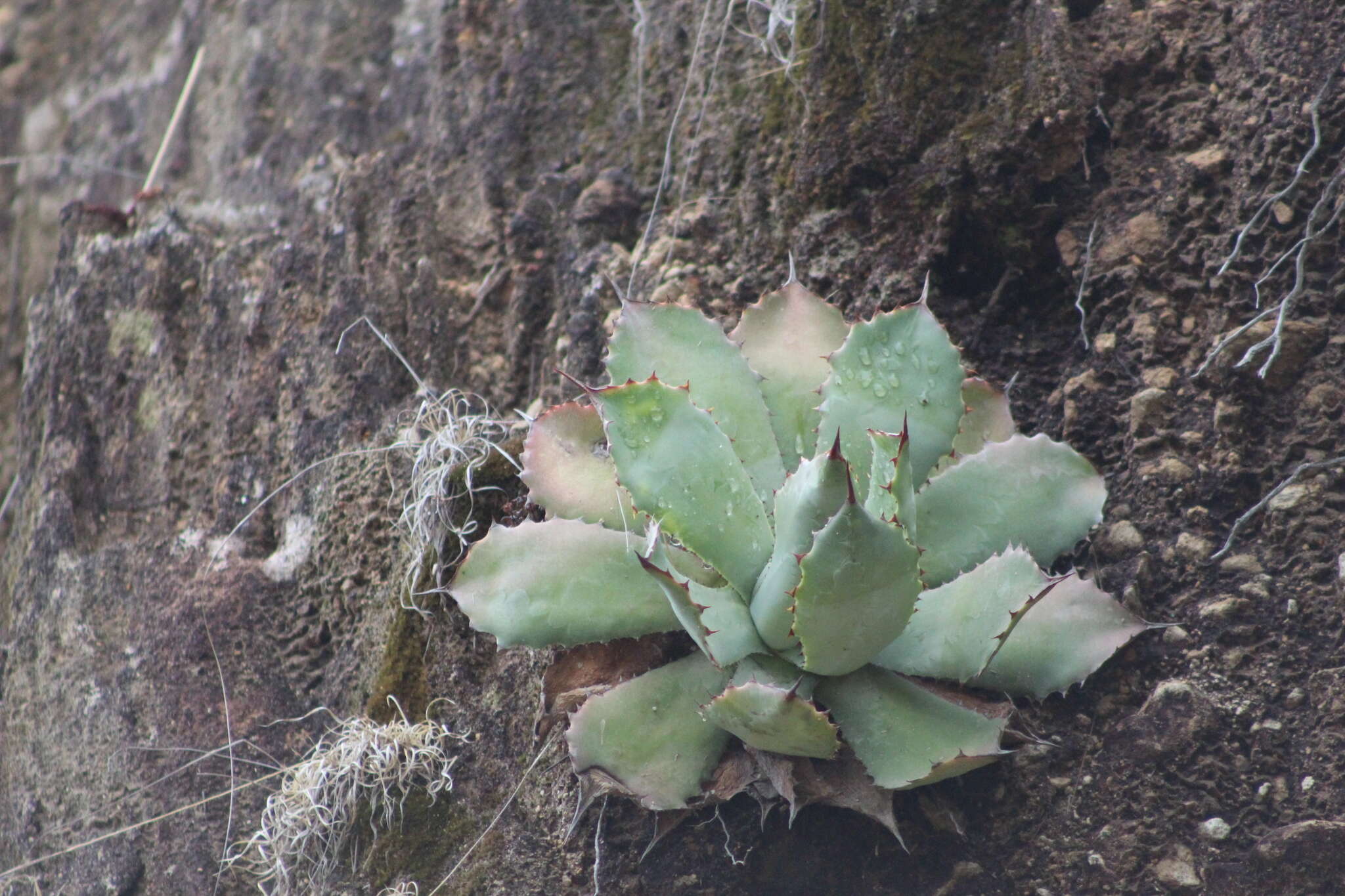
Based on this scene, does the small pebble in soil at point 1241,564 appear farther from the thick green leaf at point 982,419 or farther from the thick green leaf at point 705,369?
the thick green leaf at point 705,369

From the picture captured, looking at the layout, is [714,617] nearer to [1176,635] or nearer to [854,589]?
[854,589]

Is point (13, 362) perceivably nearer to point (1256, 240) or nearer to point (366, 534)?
point (366, 534)

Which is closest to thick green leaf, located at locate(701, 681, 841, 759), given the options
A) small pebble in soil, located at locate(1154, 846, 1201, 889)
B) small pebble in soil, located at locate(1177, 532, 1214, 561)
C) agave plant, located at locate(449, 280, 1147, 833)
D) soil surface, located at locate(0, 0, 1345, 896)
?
agave plant, located at locate(449, 280, 1147, 833)

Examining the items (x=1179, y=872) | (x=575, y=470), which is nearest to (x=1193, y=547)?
(x=1179, y=872)

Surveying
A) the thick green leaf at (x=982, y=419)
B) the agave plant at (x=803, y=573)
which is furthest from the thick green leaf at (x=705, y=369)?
the thick green leaf at (x=982, y=419)

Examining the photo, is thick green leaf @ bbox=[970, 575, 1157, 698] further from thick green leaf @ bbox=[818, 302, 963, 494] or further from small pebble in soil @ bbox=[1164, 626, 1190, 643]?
thick green leaf @ bbox=[818, 302, 963, 494]

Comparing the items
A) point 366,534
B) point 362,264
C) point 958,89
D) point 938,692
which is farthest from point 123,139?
point 938,692
